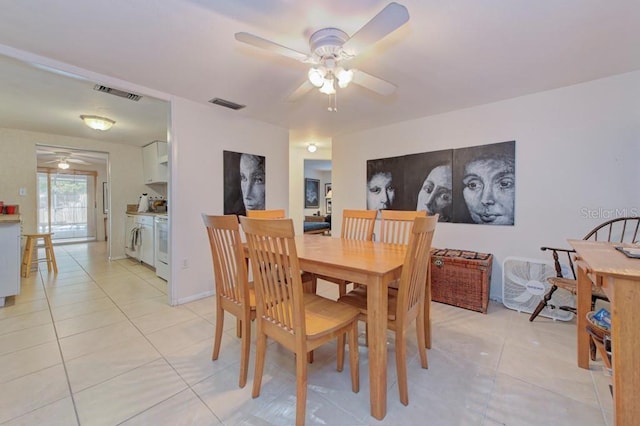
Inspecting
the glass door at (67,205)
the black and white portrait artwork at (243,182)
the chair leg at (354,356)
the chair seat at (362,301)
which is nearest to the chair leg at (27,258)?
the black and white portrait artwork at (243,182)

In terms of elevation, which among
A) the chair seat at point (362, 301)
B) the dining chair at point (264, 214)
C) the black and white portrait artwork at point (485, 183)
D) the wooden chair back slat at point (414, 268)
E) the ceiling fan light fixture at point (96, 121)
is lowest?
the chair seat at point (362, 301)

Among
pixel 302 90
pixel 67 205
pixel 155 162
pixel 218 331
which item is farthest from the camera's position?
pixel 67 205

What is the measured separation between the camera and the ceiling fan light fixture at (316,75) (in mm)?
1735

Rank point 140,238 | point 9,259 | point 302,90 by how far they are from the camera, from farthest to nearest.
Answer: point 140,238, point 9,259, point 302,90

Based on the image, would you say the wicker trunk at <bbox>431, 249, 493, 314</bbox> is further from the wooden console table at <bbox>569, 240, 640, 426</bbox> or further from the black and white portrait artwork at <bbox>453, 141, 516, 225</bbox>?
the wooden console table at <bbox>569, 240, 640, 426</bbox>

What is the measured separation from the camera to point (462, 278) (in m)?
2.75

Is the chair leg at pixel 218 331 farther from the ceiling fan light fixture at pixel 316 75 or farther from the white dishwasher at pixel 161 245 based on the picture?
the white dishwasher at pixel 161 245

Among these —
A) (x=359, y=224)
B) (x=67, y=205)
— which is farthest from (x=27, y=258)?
(x=359, y=224)

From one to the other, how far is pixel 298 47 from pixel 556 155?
2.64 m

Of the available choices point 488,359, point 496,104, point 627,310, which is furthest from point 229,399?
point 496,104

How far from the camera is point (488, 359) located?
6.07 ft

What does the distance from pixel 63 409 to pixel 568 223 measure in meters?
4.03

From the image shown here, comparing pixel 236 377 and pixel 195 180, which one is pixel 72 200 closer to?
pixel 195 180

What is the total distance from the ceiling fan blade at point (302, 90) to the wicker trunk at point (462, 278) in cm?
180
